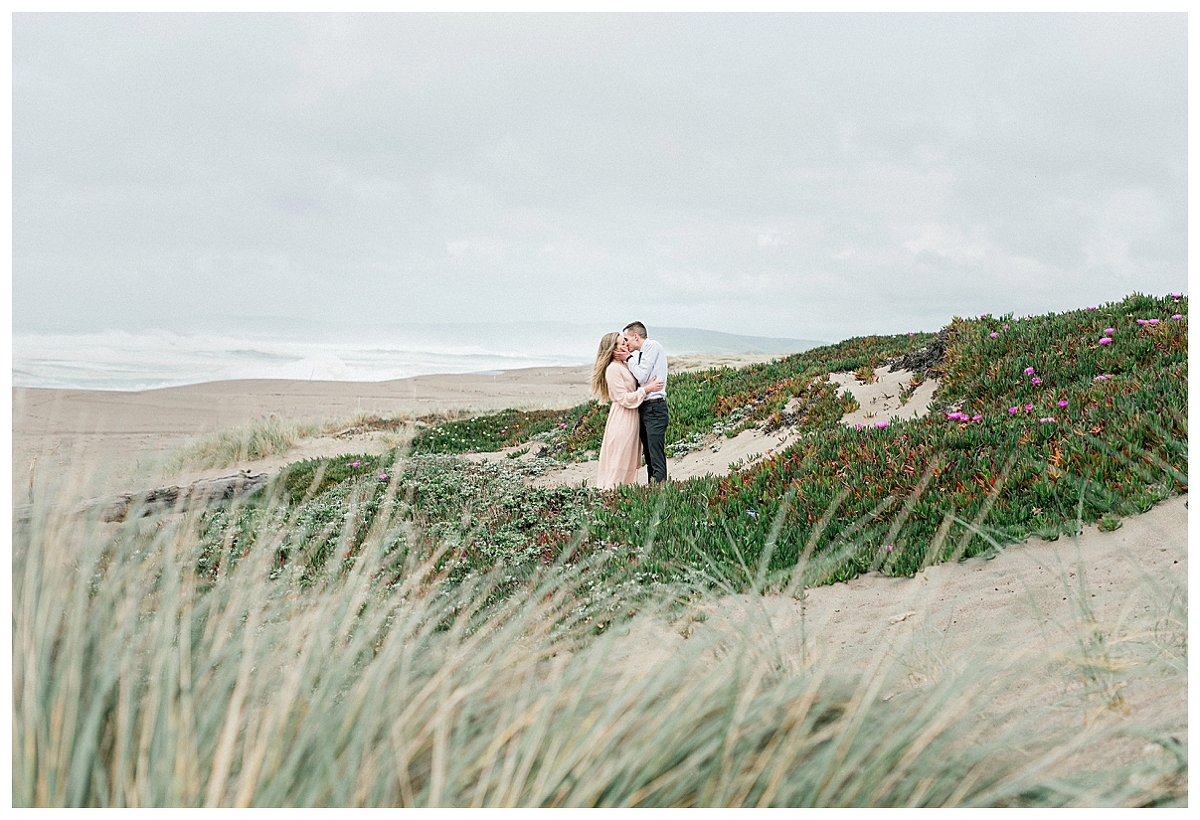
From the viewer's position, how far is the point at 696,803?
7.27 feet

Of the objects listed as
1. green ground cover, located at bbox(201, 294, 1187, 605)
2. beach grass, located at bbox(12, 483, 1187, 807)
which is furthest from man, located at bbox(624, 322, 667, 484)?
beach grass, located at bbox(12, 483, 1187, 807)

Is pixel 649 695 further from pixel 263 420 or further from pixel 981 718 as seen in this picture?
pixel 263 420

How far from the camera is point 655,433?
945 cm

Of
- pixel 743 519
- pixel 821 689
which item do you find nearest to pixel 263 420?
pixel 743 519

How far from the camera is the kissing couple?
9.23 meters

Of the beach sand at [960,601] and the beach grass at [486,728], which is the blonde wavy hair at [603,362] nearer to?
the beach sand at [960,601]

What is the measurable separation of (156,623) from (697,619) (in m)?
2.42

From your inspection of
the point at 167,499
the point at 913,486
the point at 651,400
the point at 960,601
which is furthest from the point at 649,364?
the point at 167,499

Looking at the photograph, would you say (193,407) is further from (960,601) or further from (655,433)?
(960,601)

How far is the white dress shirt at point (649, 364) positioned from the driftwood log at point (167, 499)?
4.34 metres

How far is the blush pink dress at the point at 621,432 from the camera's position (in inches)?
363

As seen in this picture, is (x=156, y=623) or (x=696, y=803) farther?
(x=156, y=623)

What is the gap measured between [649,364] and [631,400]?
0.47m

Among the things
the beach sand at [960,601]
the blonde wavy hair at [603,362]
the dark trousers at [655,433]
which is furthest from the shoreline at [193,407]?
the dark trousers at [655,433]
